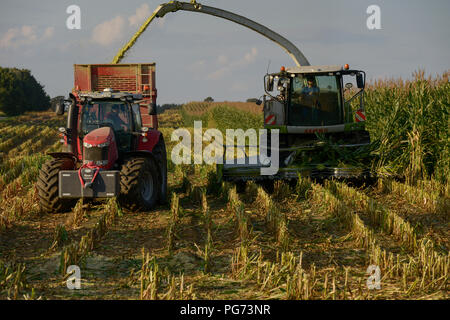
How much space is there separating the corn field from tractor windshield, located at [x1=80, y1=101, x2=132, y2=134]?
1.28 metres

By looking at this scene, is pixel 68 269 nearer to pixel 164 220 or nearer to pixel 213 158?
pixel 164 220

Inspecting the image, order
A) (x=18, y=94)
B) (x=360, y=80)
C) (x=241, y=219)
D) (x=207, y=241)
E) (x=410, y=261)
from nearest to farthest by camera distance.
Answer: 1. (x=410, y=261)
2. (x=207, y=241)
3. (x=241, y=219)
4. (x=360, y=80)
5. (x=18, y=94)

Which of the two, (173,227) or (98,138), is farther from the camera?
(98,138)

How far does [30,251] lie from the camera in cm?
670

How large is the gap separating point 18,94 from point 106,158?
153 ft

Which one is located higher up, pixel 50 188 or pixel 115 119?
pixel 115 119

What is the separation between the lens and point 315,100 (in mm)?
12055

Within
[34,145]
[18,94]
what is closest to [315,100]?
[34,145]

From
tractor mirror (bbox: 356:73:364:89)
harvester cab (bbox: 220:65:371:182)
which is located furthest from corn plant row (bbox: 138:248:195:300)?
tractor mirror (bbox: 356:73:364:89)

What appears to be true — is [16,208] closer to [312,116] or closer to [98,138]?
[98,138]

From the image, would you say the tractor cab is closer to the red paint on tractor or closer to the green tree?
the red paint on tractor

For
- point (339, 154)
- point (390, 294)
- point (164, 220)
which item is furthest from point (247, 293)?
point (339, 154)

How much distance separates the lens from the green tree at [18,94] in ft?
166

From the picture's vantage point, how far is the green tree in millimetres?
50656
